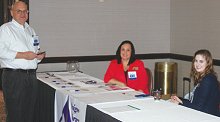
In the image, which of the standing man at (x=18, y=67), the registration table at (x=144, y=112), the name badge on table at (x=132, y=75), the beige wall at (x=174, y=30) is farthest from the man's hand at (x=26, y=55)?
the beige wall at (x=174, y=30)

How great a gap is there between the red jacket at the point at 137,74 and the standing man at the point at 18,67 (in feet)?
2.59

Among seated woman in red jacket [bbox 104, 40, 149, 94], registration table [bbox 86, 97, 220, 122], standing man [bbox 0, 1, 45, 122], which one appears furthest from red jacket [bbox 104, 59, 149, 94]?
registration table [bbox 86, 97, 220, 122]

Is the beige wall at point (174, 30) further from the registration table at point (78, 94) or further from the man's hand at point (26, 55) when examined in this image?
the registration table at point (78, 94)

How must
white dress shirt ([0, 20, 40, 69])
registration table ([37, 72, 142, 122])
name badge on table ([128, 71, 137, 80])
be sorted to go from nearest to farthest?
1. registration table ([37, 72, 142, 122])
2. white dress shirt ([0, 20, 40, 69])
3. name badge on table ([128, 71, 137, 80])

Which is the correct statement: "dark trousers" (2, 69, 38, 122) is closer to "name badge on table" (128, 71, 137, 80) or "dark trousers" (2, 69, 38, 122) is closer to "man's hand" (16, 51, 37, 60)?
"man's hand" (16, 51, 37, 60)

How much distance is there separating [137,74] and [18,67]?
1230 mm

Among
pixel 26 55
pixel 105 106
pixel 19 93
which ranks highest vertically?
pixel 26 55

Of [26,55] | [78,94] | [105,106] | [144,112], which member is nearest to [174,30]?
[26,55]

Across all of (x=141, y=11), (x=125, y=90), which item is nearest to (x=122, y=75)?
(x=125, y=90)

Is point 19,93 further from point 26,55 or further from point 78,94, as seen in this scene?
point 78,94

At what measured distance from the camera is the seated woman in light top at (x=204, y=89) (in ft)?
9.00

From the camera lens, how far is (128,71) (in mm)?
3668

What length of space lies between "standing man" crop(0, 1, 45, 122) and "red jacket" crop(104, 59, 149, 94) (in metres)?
0.79

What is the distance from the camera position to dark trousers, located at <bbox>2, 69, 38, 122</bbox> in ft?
11.6
